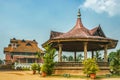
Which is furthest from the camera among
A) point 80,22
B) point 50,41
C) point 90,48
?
point 90,48

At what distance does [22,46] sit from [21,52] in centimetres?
293

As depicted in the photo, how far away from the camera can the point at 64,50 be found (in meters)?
42.6

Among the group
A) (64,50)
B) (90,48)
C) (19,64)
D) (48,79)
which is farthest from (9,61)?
(48,79)

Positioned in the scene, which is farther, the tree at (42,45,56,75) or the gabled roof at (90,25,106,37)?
the gabled roof at (90,25,106,37)

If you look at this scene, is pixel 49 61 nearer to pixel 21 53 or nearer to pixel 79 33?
pixel 79 33

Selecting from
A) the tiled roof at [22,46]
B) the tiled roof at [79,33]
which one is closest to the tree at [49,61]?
the tiled roof at [79,33]

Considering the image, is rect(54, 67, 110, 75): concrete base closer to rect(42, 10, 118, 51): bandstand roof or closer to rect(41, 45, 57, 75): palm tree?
rect(41, 45, 57, 75): palm tree

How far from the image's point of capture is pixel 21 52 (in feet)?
227

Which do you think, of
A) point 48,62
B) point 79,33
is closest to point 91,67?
point 48,62

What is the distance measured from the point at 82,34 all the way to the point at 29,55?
1567 inches

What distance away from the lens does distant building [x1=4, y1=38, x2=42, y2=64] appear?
68875 millimetres

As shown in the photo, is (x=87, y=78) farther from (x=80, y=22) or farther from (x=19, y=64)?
(x=19, y=64)

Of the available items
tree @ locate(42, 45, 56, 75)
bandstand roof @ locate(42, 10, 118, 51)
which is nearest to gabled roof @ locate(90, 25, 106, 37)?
bandstand roof @ locate(42, 10, 118, 51)

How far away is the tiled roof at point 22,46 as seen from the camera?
2758 inches
